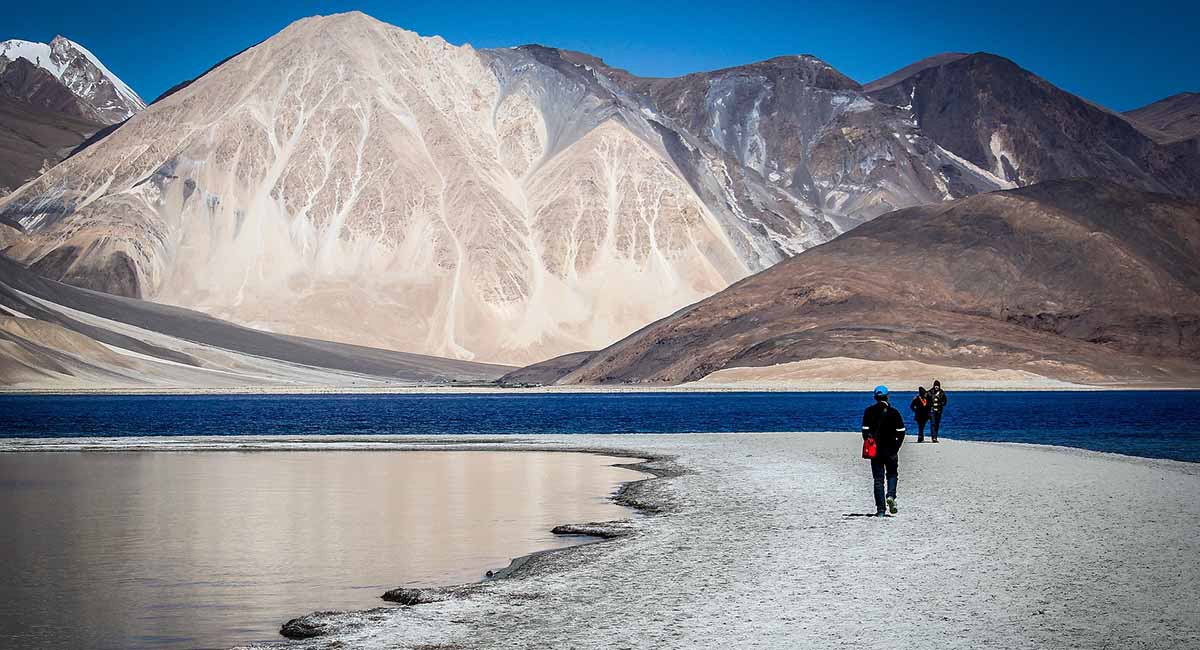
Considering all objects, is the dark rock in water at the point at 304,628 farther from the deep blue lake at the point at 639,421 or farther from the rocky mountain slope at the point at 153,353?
the rocky mountain slope at the point at 153,353

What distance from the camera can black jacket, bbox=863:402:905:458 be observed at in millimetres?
19906

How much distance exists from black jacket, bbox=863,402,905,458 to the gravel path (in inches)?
43.0

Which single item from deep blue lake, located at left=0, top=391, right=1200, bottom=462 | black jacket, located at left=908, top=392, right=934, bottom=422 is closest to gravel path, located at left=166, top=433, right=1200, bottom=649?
black jacket, located at left=908, top=392, right=934, bottom=422

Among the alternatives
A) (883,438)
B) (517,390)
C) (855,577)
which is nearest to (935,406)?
(883,438)

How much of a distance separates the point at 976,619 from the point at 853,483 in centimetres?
1369

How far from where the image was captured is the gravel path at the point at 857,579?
1219 centimetres

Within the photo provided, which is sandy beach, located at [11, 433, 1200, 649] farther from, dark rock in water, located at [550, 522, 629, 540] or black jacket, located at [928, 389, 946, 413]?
black jacket, located at [928, 389, 946, 413]

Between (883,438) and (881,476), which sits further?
(881,476)

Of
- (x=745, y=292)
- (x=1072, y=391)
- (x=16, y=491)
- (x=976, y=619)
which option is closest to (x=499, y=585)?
(x=976, y=619)

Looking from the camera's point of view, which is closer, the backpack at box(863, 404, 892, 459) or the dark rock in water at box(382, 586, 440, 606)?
the dark rock in water at box(382, 586, 440, 606)

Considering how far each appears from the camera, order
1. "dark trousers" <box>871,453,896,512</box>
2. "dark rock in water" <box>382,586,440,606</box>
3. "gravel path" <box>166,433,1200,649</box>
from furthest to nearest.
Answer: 1. "dark trousers" <box>871,453,896,512</box>
2. "dark rock in water" <box>382,586,440,606</box>
3. "gravel path" <box>166,433,1200,649</box>

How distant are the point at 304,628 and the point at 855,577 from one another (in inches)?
233

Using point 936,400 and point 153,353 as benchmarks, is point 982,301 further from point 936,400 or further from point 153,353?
point 936,400

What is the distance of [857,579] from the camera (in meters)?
14.8
